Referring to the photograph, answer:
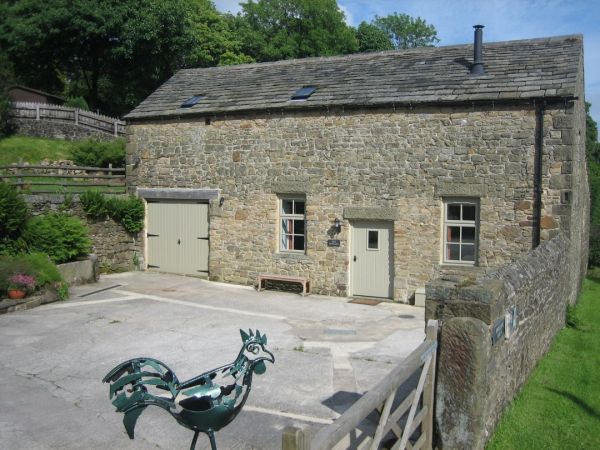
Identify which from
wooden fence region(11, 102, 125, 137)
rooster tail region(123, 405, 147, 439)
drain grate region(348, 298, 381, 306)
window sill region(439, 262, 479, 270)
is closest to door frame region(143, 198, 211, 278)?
drain grate region(348, 298, 381, 306)

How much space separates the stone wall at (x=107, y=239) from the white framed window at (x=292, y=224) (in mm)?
4866

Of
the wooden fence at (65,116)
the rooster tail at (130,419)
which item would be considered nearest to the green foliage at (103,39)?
the wooden fence at (65,116)

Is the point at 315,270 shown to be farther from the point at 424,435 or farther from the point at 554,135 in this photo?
the point at 424,435

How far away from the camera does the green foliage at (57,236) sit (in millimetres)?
13852

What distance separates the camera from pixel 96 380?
800 cm

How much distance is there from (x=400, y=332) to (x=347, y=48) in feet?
126

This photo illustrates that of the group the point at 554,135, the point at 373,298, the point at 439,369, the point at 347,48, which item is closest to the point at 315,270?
the point at 373,298

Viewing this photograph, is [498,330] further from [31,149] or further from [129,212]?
[31,149]

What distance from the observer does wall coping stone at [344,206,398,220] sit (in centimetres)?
1356

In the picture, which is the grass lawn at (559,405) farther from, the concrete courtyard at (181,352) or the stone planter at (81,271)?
the stone planter at (81,271)

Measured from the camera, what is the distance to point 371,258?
553 inches

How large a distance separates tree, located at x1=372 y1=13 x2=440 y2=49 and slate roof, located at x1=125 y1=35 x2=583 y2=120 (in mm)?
42784

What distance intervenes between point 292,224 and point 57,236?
573cm

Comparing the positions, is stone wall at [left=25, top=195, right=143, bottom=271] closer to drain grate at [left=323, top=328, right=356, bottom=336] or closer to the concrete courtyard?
the concrete courtyard
